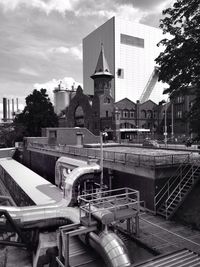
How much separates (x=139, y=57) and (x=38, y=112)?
145 feet

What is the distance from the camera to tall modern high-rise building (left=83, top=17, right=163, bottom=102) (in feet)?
269

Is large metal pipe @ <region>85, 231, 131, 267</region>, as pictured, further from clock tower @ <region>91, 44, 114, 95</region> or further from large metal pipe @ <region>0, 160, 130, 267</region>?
clock tower @ <region>91, 44, 114, 95</region>

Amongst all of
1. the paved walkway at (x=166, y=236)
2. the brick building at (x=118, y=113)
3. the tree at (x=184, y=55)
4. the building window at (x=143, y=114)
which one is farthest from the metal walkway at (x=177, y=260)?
the building window at (x=143, y=114)

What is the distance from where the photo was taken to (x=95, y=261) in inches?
434

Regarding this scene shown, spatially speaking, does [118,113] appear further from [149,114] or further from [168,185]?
[168,185]

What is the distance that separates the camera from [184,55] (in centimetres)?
1300

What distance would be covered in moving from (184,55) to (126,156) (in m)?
10.9

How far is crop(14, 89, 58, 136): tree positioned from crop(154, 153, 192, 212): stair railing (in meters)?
49.9

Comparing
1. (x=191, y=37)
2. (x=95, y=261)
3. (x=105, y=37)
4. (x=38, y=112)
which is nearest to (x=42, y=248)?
(x=95, y=261)

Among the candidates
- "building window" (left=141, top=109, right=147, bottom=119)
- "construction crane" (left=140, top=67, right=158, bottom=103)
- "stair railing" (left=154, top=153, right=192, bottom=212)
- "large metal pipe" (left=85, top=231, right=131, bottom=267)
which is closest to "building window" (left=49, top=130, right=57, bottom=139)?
"building window" (left=141, top=109, right=147, bottom=119)

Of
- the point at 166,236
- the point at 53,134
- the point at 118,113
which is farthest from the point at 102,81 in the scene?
the point at 166,236

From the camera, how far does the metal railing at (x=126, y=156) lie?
18234 millimetres

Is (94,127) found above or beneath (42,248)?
above

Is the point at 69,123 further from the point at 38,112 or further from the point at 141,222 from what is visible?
A: the point at 141,222
